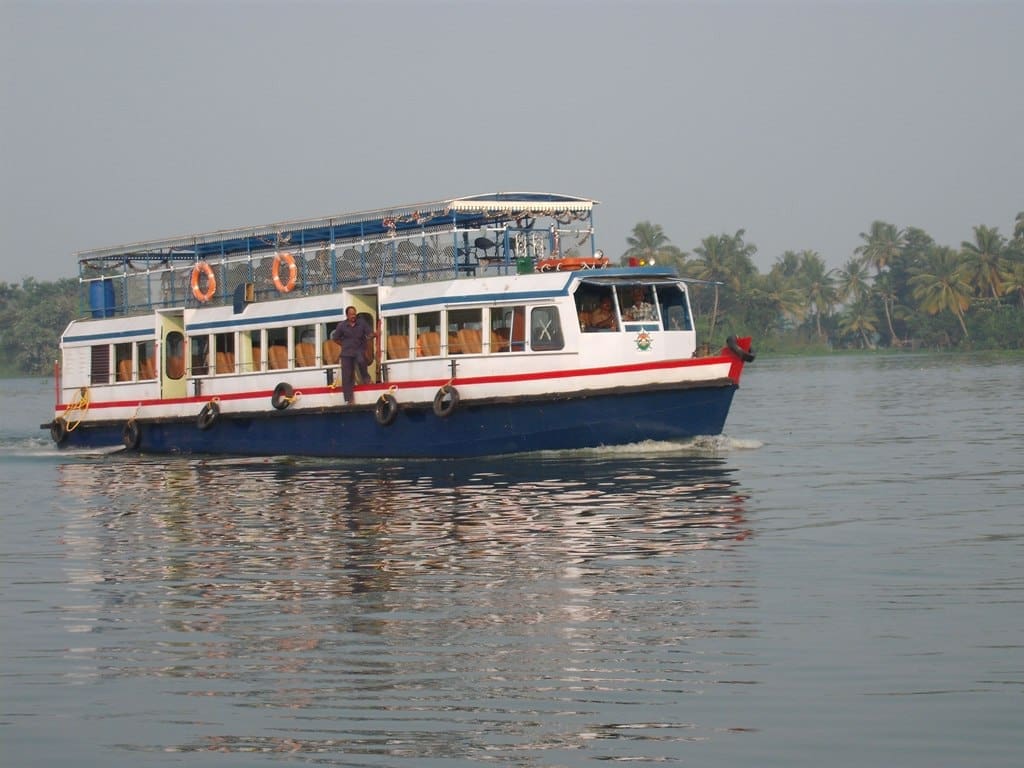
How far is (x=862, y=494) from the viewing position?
57.9 feet

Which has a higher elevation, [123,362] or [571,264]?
[571,264]

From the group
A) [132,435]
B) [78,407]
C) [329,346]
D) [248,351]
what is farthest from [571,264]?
[78,407]

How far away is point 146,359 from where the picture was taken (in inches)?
1115

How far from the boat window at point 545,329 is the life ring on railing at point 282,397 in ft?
15.6

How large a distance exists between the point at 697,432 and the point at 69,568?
34.1 feet

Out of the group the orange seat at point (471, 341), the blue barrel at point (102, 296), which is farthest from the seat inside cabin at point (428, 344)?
the blue barrel at point (102, 296)

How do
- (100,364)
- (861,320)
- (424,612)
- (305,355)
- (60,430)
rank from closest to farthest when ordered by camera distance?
(424,612) < (305,355) < (60,430) < (100,364) < (861,320)

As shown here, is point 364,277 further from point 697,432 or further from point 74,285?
point 74,285

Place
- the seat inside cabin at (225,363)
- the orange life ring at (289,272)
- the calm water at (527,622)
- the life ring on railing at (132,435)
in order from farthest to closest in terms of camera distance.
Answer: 1. the life ring on railing at (132,435)
2. the seat inside cabin at (225,363)
3. the orange life ring at (289,272)
4. the calm water at (527,622)

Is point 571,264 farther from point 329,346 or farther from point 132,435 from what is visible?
point 132,435

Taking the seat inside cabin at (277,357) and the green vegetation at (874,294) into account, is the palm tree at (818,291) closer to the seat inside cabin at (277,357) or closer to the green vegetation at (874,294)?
the green vegetation at (874,294)

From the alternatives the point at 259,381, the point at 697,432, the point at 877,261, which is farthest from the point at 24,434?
the point at 877,261

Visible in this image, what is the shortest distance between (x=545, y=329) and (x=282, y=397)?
5095 millimetres

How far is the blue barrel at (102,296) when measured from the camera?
30594 mm
